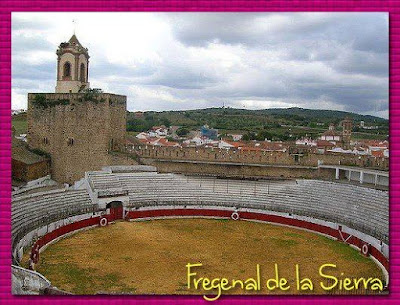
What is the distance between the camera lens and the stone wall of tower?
25516 millimetres

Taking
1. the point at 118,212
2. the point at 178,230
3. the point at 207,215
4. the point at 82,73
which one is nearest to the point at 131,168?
the point at 118,212

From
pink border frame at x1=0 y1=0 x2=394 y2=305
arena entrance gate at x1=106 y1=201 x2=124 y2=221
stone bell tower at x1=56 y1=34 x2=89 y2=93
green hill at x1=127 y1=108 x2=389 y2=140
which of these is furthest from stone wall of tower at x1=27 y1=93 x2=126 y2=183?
green hill at x1=127 y1=108 x2=389 y2=140

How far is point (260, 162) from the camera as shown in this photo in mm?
26172

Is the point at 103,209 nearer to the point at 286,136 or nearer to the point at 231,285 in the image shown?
the point at 231,285

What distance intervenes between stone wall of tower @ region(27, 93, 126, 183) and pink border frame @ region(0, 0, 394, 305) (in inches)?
567

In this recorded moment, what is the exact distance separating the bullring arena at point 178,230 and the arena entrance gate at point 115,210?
0.05 meters

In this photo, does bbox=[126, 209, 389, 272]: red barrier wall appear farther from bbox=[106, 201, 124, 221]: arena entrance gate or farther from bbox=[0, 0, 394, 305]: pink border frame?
bbox=[0, 0, 394, 305]: pink border frame

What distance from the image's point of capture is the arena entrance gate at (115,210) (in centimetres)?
2167

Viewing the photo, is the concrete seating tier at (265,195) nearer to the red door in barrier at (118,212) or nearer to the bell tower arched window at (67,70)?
the red door in barrier at (118,212)

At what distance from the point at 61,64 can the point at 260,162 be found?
41.6 ft
